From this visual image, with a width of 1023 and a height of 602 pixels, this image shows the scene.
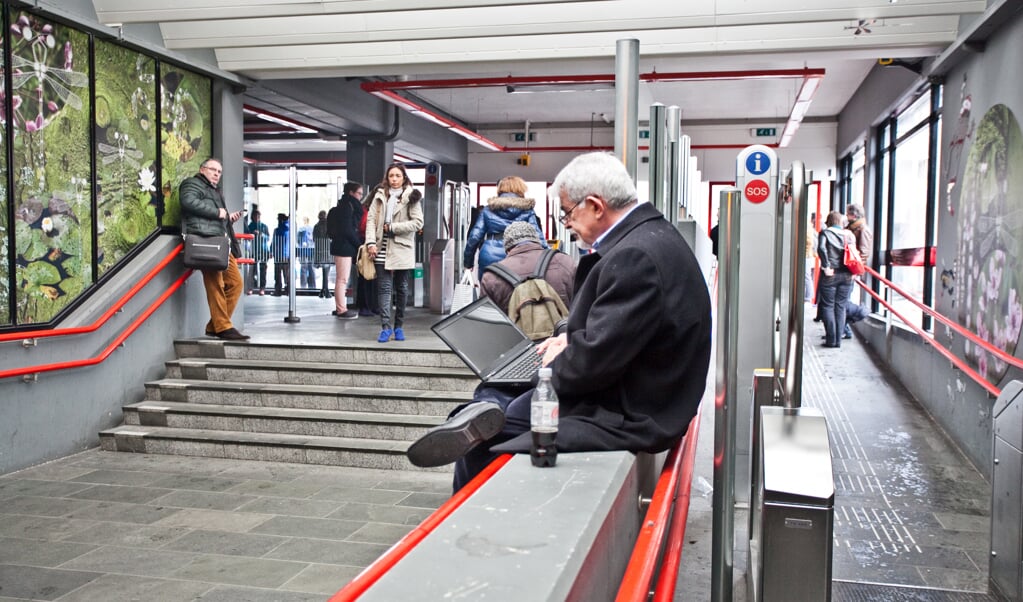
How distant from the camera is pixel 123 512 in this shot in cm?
521

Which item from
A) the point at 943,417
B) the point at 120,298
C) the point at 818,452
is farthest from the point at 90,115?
the point at 943,417

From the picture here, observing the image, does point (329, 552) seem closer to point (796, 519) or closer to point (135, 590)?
point (135, 590)

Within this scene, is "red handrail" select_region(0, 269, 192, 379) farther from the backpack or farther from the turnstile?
the turnstile

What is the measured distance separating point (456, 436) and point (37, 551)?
3.10m

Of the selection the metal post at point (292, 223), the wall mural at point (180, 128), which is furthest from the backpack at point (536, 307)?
the metal post at point (292, 223)

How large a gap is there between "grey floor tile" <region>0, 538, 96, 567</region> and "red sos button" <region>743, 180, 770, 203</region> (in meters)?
4.25

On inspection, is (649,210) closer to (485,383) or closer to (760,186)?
(485,383)

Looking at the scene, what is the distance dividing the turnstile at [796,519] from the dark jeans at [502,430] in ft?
2.92

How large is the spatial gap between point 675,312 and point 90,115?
6051 mm

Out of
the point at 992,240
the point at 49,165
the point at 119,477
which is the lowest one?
the point at 119,477

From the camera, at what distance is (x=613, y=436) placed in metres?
2.54

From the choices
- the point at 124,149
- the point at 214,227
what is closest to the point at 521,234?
the point at 214,227

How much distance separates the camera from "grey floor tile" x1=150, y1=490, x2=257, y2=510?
212 inches

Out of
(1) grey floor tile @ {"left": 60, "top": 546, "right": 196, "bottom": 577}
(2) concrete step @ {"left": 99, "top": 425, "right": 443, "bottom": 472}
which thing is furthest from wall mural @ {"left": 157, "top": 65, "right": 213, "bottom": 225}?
(1) grey floor tile @ {"left": 60, "top": 546, "right": 196, "bottom": 577}
